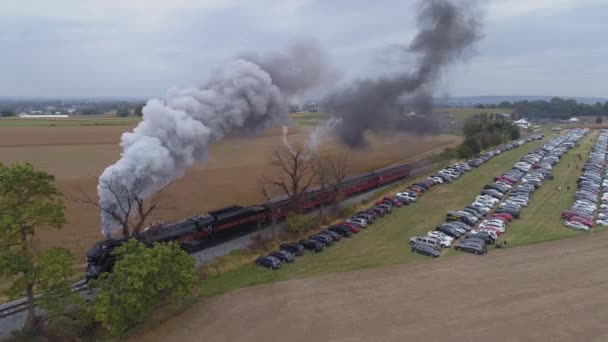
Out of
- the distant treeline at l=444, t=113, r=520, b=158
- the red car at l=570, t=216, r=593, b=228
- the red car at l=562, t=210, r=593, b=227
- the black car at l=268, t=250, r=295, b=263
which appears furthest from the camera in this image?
the distant treeline at l=444, t=113, r=520, b=158

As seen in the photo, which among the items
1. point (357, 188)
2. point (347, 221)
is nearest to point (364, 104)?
point (357, 188)

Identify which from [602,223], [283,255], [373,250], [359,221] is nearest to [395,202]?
[359,221]

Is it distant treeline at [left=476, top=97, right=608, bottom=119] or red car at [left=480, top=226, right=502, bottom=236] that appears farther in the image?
distant treeline at [left=476, top=97, right=608, bottom=119]

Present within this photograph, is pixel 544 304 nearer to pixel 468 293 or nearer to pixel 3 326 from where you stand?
pixel 468 293

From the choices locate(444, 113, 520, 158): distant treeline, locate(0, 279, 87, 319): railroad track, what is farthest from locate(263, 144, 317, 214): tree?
locate(444, 113, 520, 158): distant treeline

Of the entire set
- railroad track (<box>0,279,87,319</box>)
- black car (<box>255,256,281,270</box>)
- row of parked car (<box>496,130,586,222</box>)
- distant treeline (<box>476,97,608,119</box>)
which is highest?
distant treeline (<box>476,97,608,119</box>)

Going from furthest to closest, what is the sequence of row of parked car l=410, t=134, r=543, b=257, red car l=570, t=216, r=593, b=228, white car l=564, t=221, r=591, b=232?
red car l=570, t=216, r=593, b=228 → white car l=564, t=221, r=591, b=232 → row of parked car l=410, t=134, r=543, b=257

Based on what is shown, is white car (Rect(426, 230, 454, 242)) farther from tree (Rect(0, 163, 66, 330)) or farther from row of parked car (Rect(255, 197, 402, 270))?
tree (Rect(0, 163, 66, 330))
